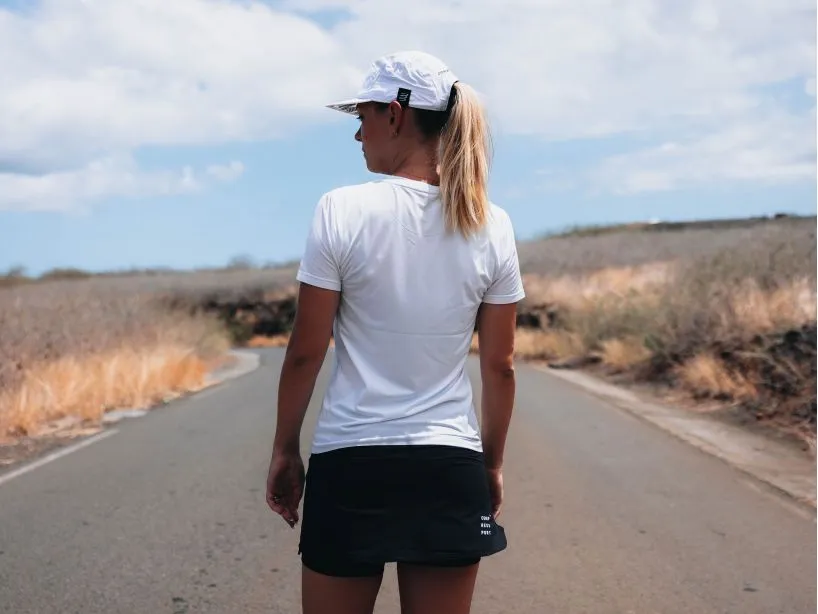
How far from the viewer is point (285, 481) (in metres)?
2.89

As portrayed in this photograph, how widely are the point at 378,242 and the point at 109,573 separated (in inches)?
163

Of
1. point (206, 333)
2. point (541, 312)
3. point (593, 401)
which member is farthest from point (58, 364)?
point (541, 312)

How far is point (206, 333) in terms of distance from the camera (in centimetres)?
2828

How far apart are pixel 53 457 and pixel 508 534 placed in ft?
17.1

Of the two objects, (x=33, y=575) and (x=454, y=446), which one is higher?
(x=454, y=446)

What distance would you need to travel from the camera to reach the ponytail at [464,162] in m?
2.75

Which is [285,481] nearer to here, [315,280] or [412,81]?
[315,280]

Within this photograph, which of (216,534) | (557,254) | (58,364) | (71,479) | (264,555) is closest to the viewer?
(264,555)

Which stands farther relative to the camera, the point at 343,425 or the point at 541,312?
the point at 541,312

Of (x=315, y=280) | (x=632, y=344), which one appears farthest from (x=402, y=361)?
(x=632, y=344)

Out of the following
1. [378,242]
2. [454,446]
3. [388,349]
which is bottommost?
[454,446]

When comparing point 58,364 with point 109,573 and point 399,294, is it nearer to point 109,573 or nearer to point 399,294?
point 109,573

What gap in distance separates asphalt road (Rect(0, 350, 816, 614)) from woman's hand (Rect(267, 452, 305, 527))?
2735mm

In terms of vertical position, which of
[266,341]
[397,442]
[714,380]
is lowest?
[266,341]
